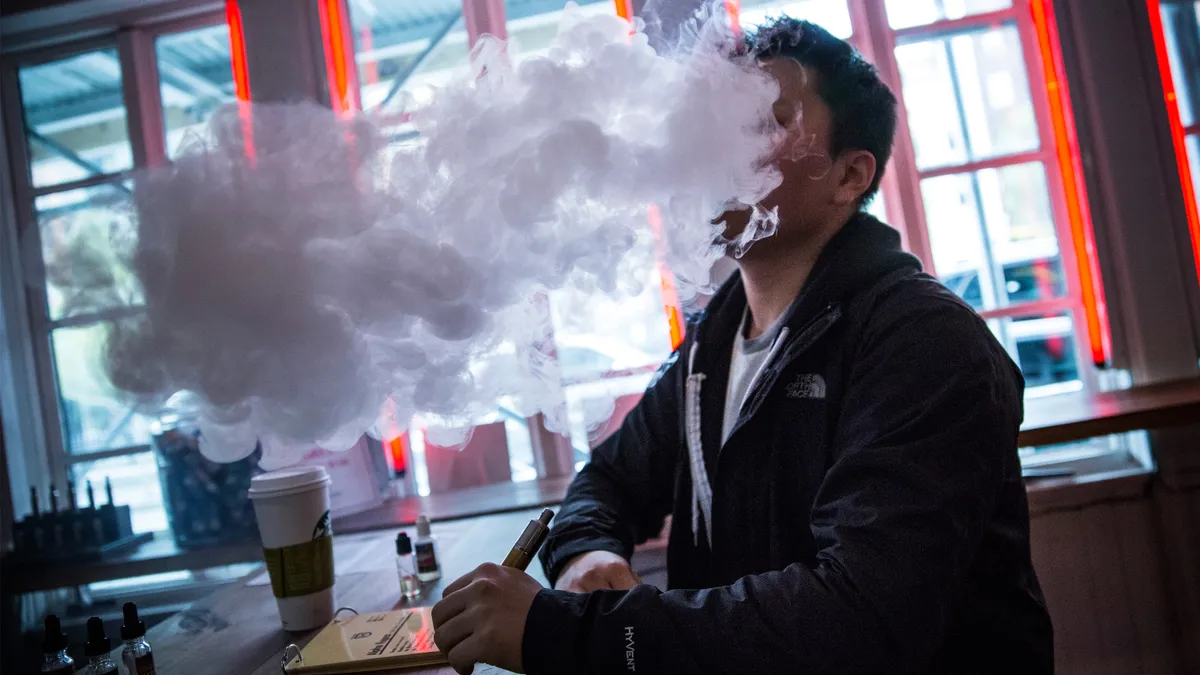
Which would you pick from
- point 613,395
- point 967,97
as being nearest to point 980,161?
point 967,97

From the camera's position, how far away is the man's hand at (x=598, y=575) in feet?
3.75

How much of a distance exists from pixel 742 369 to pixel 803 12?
3.31ft

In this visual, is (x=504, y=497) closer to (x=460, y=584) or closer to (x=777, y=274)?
(x=777, y=274)

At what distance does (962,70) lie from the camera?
2.46m

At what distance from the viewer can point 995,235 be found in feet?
8.00

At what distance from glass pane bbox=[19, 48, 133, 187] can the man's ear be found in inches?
100

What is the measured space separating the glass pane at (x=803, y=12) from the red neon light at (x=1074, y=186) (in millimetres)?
530

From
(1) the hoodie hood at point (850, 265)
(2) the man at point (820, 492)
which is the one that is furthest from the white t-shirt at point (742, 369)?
(1) the hoodie hood at point (850, 265)

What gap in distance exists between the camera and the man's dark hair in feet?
4.09

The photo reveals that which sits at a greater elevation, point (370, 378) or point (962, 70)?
point (962, 70)

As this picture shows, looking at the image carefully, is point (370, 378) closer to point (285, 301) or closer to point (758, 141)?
point (285, 301)

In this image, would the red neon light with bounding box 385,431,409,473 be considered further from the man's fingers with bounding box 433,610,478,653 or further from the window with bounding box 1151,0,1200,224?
the window with bounding box 1151,0,1200,224

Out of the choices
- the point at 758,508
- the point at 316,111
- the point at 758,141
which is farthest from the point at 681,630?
the point at 316,111

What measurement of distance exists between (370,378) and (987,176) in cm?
203
